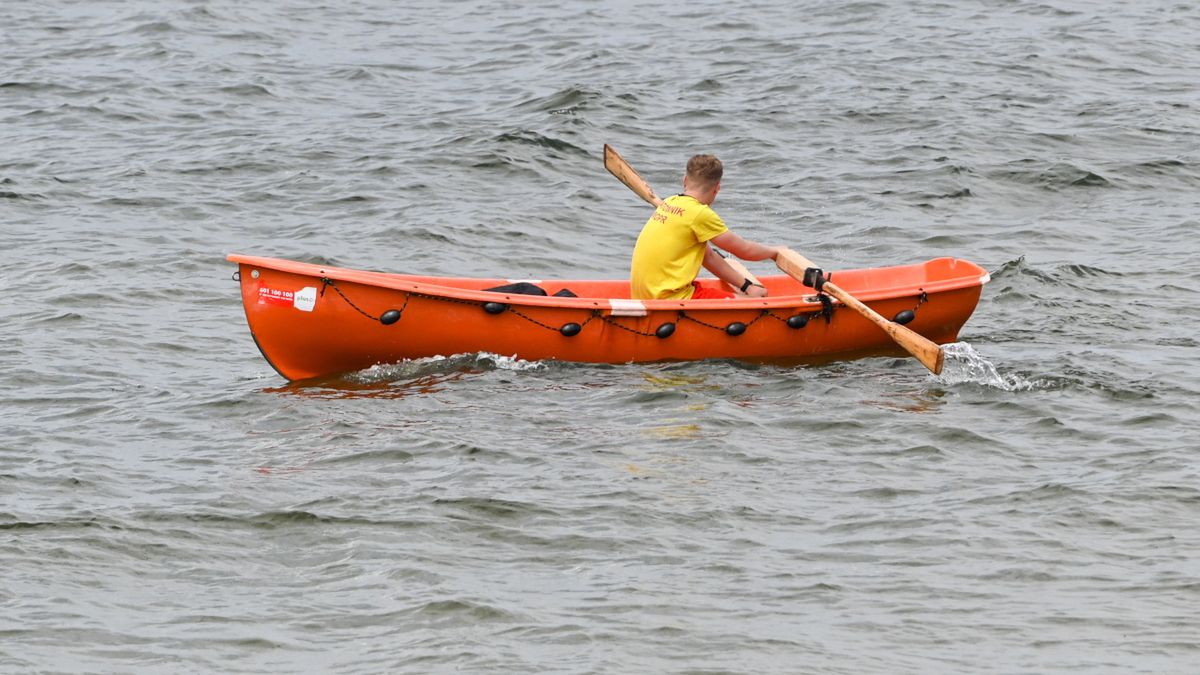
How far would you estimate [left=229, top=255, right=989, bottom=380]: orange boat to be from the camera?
995 centimetres

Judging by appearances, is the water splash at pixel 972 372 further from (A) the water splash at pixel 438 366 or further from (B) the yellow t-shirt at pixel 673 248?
(A) the water splash at pixel 438 366

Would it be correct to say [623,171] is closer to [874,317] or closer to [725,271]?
[725,271]

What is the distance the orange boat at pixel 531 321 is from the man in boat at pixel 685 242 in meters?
0.37

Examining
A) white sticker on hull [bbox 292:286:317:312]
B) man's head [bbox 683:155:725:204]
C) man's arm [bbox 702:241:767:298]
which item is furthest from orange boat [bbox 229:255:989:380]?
man's head [bbox 683:155:725:204]

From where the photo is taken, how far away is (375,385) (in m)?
10.2

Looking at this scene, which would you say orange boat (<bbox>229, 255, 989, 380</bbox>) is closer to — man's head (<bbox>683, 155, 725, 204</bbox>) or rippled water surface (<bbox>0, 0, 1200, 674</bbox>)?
rippled water surface (<bbox>0, 0, 1200, 674</bbox>)

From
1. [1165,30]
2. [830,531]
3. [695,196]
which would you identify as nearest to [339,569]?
[830,531]

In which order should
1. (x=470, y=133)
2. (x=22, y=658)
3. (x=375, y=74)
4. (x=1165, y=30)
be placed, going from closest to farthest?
(x=22, y=658) → (x=470, y=133) → (x=375, y=74) → (x=1165, y=30)

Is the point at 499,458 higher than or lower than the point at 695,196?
lower

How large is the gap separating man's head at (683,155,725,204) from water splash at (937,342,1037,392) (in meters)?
1.71

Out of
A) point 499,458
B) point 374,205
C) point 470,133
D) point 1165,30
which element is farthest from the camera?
point 1165,30

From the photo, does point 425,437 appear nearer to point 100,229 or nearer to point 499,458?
point 499,458

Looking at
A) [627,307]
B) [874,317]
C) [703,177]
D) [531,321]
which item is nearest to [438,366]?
[531,321]

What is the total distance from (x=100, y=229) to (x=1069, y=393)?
844 cm
